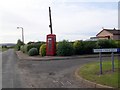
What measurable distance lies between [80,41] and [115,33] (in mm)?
39830

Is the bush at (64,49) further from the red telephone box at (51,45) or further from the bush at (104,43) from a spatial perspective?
the bush at (104,43)

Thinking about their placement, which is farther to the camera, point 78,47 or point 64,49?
point 78,47

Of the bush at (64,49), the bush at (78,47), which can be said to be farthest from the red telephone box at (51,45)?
the bush at (78,47)

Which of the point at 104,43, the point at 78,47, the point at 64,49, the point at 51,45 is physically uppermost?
the point at 104,43

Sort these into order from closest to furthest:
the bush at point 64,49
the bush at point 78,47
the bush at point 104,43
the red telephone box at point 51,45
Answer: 1. the bush at point 64,49
2. the red telephone box at point 51,45
3. the bush at point 78,47
4. the bush at point 104,43

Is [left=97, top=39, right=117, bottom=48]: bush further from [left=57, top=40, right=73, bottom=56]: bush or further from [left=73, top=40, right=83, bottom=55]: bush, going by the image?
[left=57, top=40, right=73, bottom=56]: bush

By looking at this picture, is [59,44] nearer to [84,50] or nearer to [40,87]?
[84,50]

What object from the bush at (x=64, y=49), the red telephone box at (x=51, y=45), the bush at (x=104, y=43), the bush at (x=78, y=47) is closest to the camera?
the bush at (x=64, y=49)

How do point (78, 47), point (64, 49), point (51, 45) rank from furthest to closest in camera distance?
point (78, 47)
point (51, 45)
point (64, 49)

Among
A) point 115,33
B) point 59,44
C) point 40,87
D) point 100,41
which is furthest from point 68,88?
point 115,33

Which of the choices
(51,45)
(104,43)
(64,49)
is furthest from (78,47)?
(104,43)

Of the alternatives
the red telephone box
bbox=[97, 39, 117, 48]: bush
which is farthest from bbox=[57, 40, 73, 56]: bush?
bbox=[97, 39, 117, 48]: bush

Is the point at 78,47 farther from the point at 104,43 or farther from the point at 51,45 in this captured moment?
the point at 104,43

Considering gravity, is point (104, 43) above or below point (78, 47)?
above
